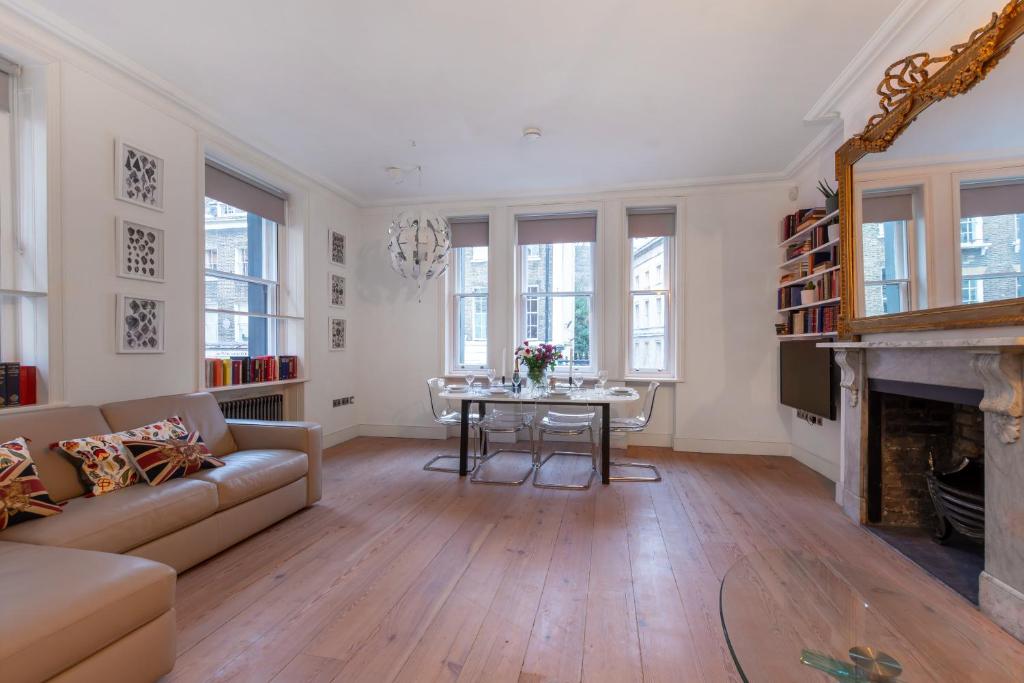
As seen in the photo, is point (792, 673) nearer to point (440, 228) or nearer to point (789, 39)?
point (789, 39)

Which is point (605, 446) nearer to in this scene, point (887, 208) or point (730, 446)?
point (730, 446)

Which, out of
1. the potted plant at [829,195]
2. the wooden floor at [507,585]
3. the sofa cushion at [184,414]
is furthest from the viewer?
the potted plant at [829,195]

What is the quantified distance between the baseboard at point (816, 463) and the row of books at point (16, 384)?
5.69 metres

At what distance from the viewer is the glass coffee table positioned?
1.18 m

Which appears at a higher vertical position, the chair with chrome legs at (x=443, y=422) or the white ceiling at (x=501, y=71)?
the white ceiling at (x=501, y=71)

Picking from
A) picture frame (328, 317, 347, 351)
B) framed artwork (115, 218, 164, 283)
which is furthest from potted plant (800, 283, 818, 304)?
framed artwork (115, 218, 164, 283)

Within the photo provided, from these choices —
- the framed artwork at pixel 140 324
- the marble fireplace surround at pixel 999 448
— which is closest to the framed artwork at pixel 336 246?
the framed artwork at pixel 140 324

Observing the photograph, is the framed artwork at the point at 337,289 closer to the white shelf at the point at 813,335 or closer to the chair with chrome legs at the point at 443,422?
the chair with chrome legs at the point at 443,422

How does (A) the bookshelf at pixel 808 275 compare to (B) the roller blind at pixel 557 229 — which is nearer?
(A) the bookshelf at pixel 808 275

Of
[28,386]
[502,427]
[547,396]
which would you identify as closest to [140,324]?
[28,386]

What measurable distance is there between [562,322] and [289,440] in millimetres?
3311

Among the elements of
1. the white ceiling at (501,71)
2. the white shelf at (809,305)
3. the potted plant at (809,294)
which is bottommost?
the white shelf at (809,305)

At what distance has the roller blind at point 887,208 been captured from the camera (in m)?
2.62

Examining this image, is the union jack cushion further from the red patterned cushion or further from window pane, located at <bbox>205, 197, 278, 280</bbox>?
window pane, located at <bbox>205, 197, 278, 280</bbox>
